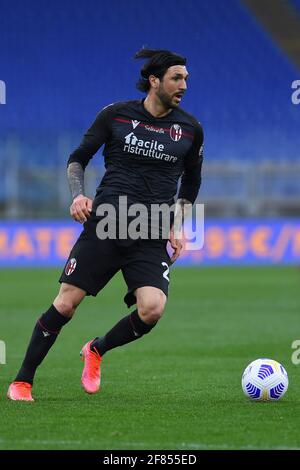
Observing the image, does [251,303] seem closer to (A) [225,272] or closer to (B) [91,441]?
(A) [225,272]

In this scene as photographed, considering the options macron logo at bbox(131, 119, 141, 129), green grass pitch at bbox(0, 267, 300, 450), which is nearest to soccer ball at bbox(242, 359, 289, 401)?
green grass pitch at bbox(0, 267, 300, 450)

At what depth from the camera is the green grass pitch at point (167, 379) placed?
5.11 meters

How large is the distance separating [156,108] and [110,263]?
112 cm

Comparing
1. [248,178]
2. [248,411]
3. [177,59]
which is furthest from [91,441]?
[248,178]

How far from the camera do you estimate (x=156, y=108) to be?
6.64 meters

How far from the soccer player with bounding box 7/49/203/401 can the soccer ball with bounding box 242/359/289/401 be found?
74 cm

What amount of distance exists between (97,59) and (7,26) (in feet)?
8.88

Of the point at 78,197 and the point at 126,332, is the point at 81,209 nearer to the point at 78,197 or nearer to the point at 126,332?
the point at 78,197

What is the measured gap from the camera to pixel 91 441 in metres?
4.94

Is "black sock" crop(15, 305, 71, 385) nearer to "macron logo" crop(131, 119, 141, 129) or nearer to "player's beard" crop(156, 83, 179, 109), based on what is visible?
"macron logo" crop(131, 119, 141, 129)

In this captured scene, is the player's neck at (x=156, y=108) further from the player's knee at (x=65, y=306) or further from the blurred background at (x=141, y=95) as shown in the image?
the blurred background at (x=141, y=95)

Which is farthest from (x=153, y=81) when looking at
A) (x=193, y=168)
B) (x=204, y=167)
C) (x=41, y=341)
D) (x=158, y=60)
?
(x=204, y=167)

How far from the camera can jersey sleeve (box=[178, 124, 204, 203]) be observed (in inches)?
265

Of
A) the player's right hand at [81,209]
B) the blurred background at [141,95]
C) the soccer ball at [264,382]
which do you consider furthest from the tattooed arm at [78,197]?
the blurred background at [141,95]
